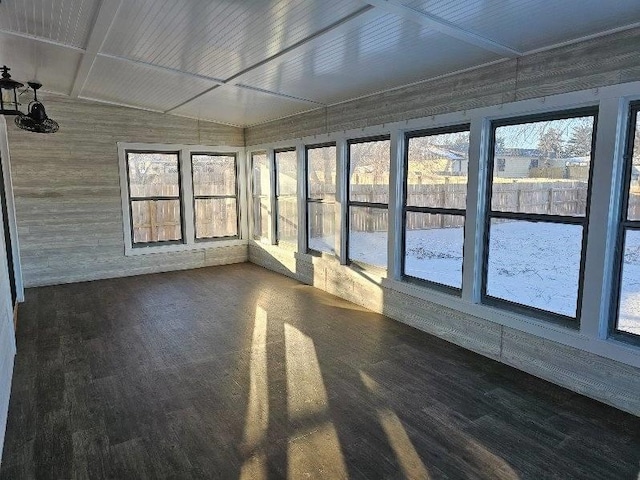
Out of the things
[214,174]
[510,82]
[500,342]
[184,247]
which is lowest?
[500,342]

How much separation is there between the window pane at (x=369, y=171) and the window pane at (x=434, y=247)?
22.4 inches

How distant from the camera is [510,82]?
3.48 meters

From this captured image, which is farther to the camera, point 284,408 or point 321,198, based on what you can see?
point 321,198

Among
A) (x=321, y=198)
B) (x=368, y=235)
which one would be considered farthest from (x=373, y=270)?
(x=321, y=198)

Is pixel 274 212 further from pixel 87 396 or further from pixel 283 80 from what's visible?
pixel 87 396

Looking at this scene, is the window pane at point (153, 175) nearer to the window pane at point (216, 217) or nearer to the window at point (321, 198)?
the window pane at point (216, 217)

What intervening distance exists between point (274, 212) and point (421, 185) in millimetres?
3436

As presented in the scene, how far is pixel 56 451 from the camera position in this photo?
2.53m

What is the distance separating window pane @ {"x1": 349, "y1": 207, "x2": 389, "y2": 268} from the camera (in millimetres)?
5102

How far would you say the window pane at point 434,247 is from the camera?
4.21 metres

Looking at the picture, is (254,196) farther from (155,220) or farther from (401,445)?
(401,445)

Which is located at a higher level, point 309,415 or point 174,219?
point 174,219

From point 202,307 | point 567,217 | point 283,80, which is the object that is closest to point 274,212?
point 202,307

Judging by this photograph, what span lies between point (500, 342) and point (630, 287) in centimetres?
114
